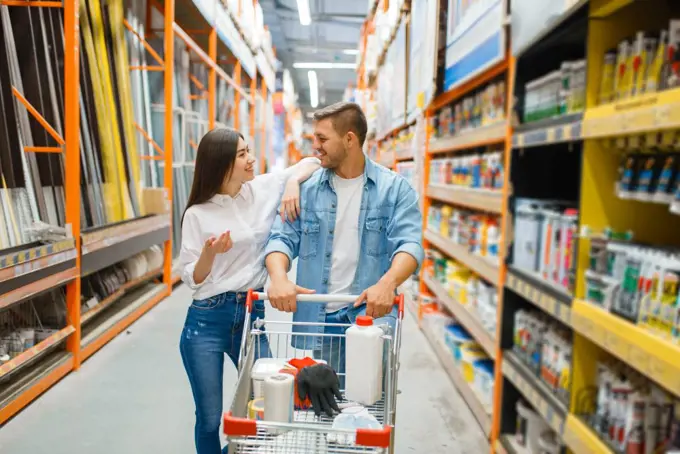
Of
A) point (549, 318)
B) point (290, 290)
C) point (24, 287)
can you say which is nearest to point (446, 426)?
point (549, 318)

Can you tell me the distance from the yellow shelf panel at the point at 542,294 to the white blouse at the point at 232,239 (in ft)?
3.67

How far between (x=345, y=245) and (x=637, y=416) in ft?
3.60

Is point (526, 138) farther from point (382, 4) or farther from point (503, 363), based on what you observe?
point (382, 4)

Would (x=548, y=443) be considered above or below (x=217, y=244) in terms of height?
below

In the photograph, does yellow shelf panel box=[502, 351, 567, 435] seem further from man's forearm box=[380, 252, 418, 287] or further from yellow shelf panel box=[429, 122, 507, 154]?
yellow shelf panel box=[429, 122, 507, 154]

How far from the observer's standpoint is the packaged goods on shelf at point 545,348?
235 centimetres

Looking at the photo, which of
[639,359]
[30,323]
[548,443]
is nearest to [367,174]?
[639,359]

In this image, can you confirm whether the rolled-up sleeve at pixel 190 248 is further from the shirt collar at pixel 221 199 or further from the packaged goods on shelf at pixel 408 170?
the packaged goods on shelf at pixel 408 170

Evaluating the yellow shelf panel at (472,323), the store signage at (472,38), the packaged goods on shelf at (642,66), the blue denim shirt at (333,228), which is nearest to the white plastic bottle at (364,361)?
the blue denim shirt at (333,228)

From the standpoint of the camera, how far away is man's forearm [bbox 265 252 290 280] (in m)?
1.94

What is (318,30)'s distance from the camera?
52.4 feet

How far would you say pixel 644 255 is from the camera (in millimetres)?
1802

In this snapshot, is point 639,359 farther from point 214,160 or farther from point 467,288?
point 467,288

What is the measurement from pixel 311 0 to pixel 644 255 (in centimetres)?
1330
